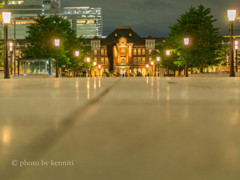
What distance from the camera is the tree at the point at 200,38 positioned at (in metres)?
35.1

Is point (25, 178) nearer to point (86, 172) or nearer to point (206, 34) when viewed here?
point (86, 172)

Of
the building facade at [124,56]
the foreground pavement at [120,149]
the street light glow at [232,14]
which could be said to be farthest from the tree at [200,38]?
the building facade at [124,56]

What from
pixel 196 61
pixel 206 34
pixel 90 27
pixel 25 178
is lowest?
pixel 25 178

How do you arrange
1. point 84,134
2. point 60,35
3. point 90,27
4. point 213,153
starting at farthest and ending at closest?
point 90,27 < point 60,35 < point 84,134 < point 213,153

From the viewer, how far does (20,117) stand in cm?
Answer: 270

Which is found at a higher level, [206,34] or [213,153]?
[206,34]

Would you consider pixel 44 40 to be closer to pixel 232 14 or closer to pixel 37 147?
pixel 232 14

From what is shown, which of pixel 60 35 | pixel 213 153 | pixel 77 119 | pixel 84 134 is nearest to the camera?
pixel 213 153

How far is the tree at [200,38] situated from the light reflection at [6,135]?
32.9 m

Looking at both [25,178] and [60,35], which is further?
[60,35]

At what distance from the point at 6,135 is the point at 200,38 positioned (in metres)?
35.1

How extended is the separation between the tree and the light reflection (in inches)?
1295

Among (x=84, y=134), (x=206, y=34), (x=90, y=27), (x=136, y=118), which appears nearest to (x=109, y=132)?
(x=84, y=134)

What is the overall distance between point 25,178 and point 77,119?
1400mm
